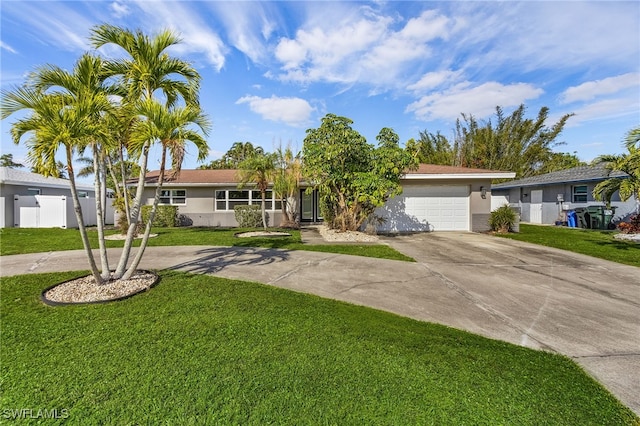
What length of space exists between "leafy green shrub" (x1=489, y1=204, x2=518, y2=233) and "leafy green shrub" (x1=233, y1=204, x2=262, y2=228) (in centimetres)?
1158

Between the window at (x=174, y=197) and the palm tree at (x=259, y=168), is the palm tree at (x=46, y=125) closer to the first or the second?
the palm tree at (x=259, y=168)

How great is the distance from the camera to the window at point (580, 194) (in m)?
18.0

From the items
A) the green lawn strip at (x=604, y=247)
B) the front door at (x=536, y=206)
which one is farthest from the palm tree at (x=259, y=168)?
the front door at (x=536, y=206)

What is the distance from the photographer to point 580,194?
59.7 feet

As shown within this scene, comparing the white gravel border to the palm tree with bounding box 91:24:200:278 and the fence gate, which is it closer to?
the palm tree with bounding box 91:24:200:278

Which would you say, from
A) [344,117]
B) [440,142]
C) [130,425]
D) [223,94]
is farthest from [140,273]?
[440,142]

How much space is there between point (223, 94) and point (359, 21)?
18.3 feet

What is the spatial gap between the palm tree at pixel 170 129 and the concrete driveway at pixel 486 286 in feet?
8.64

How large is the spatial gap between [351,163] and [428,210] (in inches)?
225

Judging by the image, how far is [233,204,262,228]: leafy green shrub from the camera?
15.5 meters

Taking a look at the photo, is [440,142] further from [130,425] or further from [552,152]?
[130,425]

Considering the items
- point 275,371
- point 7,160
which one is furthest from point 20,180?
point 7,160

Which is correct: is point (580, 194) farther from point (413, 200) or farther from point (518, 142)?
point (518, 142)

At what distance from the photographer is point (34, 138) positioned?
14.3ft
